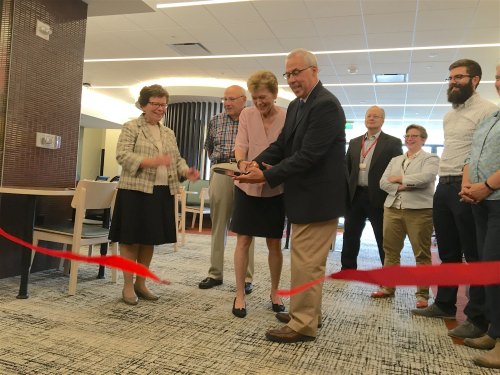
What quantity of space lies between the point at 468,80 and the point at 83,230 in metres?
2.79

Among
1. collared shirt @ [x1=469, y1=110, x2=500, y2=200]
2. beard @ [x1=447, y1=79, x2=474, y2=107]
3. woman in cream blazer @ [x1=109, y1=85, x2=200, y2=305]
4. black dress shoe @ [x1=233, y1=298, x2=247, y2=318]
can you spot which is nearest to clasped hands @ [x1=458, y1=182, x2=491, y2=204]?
collared shirt @ [x1=469, y1=110, x2=500, y2=200]

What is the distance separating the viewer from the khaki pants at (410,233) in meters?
3.00

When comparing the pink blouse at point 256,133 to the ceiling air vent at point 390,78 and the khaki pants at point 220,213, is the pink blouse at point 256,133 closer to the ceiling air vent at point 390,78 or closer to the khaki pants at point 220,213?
the khaki pants at point 220,213

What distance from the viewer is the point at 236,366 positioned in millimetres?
1796

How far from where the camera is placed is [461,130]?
251cm

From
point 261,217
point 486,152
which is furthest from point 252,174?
point 486,152

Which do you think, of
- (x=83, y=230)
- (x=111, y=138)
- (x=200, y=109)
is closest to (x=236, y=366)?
(x=83, y=230)

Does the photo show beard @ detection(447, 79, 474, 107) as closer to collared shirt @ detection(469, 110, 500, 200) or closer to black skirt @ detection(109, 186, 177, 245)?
collared shirt @ detection(469, 110, 500, 200)

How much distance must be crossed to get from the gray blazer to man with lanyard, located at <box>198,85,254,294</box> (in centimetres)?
116

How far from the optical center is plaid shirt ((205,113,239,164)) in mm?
3150

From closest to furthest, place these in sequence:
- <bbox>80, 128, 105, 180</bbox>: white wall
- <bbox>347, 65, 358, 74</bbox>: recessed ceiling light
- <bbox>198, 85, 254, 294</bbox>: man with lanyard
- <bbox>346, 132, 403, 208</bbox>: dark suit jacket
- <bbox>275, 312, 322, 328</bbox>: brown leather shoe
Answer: <bbox>275, 312, 322, 328</bbox>: brown leather shoe < <bbox>198, 85, 254, 294</bbox>: man with lanyard < <bbox>346, 132, 403, 208</bbox>: dark suit jacket < <bbox>347, 65, 358, 74</bbox>: recessed ceiling light < <bbox>80, 128, 105, 180</bbox>: white wall

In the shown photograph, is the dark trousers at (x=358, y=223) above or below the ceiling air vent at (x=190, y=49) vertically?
below

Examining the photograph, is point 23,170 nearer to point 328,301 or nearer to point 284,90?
point 328,301

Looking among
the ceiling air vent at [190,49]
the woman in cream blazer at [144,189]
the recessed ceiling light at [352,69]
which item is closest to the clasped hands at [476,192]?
the woman in cream blazer at [144,189]
